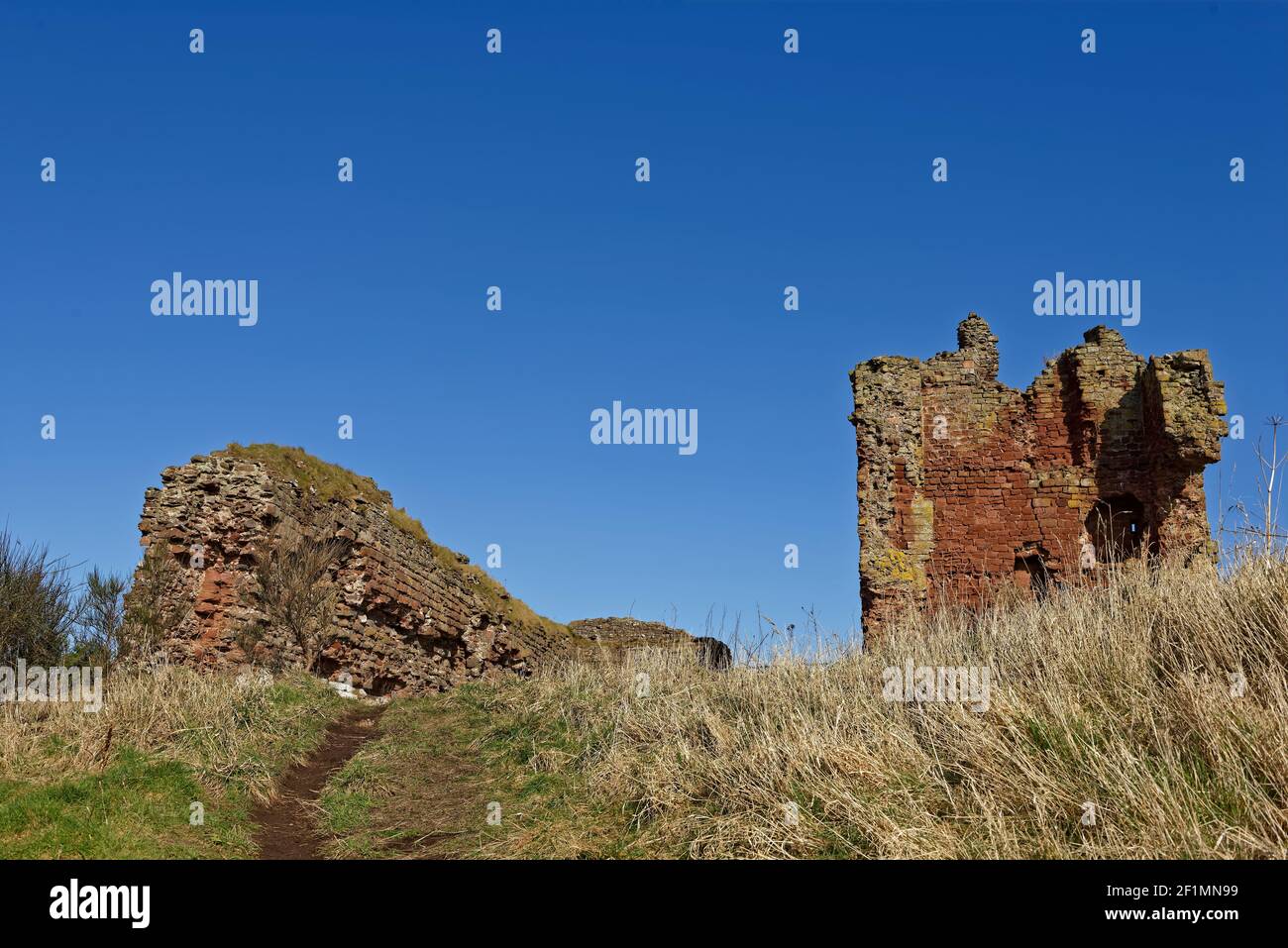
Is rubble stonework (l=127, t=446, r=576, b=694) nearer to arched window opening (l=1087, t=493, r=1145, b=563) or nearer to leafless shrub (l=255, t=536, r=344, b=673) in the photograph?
leafless shrub (l=255, t=536, r=344, b=673)

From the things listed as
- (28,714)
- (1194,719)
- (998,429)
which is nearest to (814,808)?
(1194,719)

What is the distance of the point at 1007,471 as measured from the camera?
16.8m

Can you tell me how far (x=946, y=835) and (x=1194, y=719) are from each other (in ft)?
5.23

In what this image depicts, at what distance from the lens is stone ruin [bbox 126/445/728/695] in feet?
52.7

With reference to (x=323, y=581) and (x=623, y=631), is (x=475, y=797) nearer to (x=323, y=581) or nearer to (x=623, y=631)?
(x=323, y=581)

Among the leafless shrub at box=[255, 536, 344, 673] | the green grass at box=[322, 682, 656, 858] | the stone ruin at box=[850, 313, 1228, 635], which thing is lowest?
the green grass at box=[322, 682, 656, 858]

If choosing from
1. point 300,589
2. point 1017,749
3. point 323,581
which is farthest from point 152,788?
point 323,581

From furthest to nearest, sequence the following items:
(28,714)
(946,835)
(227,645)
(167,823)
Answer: (227,645), (28,714), (167,823), (946,835)

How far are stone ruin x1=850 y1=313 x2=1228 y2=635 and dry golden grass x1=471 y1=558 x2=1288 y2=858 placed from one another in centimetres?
703

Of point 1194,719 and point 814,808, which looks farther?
point 814,808

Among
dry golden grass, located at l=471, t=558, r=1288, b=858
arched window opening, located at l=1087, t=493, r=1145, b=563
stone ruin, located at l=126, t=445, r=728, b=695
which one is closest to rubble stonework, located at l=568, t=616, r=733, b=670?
stone ruin, located at l=126, t=445, r=728, b=695

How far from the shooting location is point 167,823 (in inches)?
300
